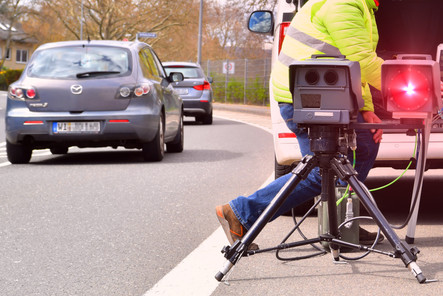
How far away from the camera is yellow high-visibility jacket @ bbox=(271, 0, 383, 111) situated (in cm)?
496

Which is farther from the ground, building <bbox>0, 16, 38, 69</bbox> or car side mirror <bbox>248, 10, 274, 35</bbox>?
car side mirror <bbox>248, 10, 274, 35</bbox>

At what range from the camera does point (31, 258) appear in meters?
5.59

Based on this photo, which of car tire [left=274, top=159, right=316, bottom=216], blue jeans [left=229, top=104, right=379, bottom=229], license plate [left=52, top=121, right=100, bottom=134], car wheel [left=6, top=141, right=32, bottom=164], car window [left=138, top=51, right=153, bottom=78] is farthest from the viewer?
car window [left=138, top=51, right=153, bottom=78]

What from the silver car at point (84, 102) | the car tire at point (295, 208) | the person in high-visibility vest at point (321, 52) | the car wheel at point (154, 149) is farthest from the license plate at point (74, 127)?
the person in high-visibility vest at point (321, 52)

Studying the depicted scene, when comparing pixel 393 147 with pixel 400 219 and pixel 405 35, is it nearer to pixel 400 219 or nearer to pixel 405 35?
pixel 400 219

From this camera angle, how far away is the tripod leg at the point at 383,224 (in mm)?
4473

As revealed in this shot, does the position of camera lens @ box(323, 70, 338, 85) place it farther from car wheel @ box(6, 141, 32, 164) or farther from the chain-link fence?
the chain-link fence

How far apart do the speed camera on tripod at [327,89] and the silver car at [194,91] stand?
19239 mm

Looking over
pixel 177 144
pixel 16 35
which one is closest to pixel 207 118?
pixel 177 144

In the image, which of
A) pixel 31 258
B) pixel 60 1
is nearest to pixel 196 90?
pixel 31 258

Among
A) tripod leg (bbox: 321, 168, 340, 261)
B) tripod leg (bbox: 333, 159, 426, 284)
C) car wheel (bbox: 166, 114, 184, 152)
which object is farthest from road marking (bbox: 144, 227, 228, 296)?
car wheel (bbox: 166, 114, 184, 152)

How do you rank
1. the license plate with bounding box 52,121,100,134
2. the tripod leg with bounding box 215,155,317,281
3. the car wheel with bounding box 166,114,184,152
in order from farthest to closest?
the car wheel with bounding box 166,114,184,152, the license plate with bounding box 52,121,100,134, the tripod leg with bounding box 215,155,317,281

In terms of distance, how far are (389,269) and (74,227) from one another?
2497mm

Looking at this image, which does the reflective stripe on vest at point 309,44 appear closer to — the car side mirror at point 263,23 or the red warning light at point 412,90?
the red warning light at point 412,90
